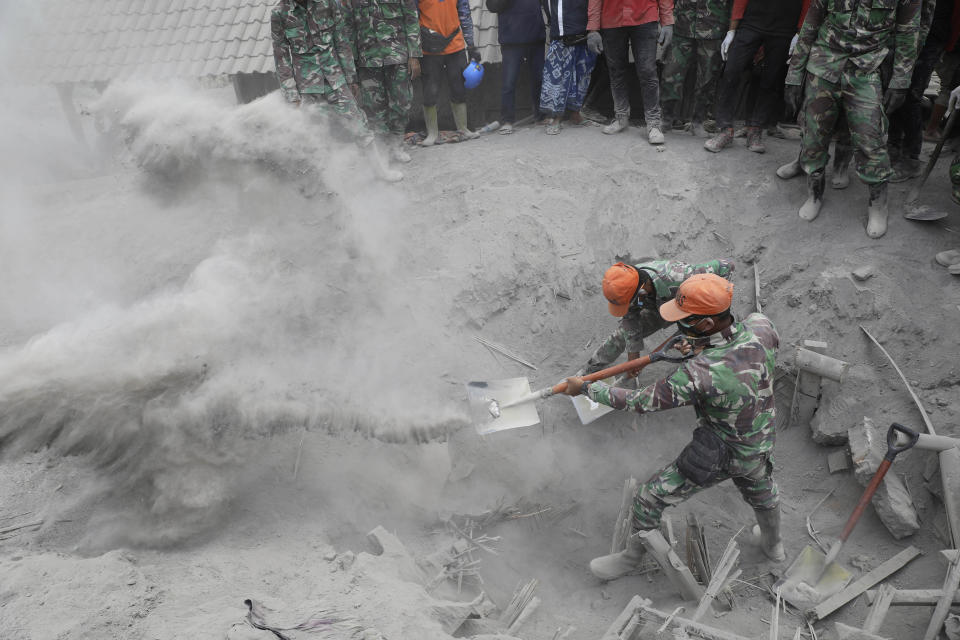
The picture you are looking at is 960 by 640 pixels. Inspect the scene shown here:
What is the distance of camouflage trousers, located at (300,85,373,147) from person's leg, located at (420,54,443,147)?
42.4 inches

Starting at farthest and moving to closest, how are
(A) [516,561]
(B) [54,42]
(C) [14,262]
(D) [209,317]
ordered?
(B) [54,42]
(C) [14,262]
(A) [516,561]
(D) [209,317]

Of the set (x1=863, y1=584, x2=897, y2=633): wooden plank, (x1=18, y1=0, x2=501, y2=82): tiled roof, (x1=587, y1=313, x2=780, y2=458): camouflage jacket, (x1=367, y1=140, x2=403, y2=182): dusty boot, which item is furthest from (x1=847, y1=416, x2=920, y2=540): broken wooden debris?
(x1=18, y1=0, x2=501, y2=82): tiled roof

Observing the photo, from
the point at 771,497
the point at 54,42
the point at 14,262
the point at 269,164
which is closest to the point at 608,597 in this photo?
the point at 771,497

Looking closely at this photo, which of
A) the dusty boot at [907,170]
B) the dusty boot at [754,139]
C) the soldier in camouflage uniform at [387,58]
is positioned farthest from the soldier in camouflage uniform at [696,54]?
the soldier in camouflage uniform at [387,58]

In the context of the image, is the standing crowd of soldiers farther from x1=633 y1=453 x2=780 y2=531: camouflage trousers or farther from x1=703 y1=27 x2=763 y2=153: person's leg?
x1=633 y1=453 x2=780 y2=531: camouflage trousers

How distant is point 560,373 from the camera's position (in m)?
5.22

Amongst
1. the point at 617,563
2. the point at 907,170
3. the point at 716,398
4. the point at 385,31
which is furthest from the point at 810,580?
the point at 385,31

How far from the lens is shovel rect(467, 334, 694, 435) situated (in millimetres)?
3803

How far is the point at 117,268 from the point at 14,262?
4.23 ft

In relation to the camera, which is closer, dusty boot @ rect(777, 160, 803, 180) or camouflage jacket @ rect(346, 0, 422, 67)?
dusty boot @ rect(777, 160, 803, 180)

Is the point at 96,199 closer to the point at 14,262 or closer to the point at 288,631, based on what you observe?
the point at 14,262

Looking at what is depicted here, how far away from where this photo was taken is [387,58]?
6441 millimetres

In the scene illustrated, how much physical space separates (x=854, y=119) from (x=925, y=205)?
107cm

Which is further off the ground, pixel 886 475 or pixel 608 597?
pixel 886 475
